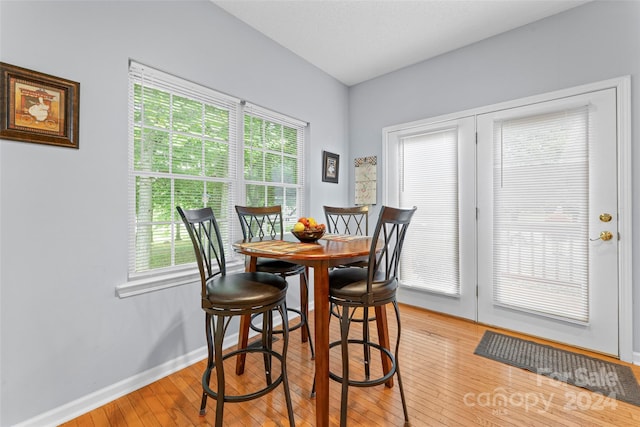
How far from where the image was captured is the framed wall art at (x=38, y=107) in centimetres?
140

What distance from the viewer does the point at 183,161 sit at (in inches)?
86.4

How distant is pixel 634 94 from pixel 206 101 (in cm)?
344

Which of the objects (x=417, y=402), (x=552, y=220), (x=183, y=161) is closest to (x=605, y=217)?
(x=552, y=220)

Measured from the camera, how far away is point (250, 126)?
2.72 metres

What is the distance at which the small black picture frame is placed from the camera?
3.53 meters

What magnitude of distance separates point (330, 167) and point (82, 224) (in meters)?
2.61

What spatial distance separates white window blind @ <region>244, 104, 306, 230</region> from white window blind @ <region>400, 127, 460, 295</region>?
51.9 inches

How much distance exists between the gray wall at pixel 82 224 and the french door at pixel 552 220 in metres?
2.81

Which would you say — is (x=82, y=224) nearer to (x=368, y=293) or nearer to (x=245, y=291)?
(x=245, y=291)

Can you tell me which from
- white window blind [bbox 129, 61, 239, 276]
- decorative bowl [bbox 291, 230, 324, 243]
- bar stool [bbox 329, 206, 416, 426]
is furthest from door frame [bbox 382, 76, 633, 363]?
white window blind [bbox 129, 61, 239, 276]

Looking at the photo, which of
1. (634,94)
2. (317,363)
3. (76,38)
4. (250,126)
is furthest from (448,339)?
(76,38)

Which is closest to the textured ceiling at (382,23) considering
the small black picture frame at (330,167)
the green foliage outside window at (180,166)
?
the green foliage outside window at (180,166)

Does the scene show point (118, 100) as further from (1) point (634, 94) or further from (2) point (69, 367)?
(1) point (634, 94)

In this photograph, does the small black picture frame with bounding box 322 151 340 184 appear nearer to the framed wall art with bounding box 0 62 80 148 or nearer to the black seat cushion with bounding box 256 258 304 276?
the black seat cushion with bounding box 256 258 304 276
